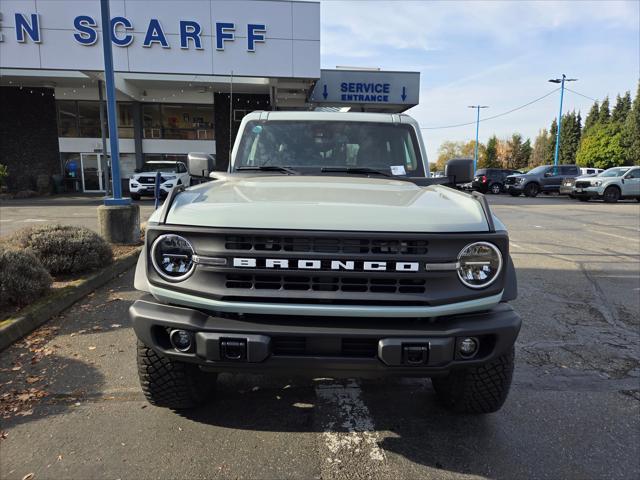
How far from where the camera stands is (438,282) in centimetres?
224

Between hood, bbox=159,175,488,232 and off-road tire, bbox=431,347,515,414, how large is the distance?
0.84 m

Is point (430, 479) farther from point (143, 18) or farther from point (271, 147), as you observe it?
point (143, 18)

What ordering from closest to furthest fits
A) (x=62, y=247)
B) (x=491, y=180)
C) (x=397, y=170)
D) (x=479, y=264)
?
(x=479, y=264)
(x=397, y=170)
(x=62, y=247)
(x=491, y=180)

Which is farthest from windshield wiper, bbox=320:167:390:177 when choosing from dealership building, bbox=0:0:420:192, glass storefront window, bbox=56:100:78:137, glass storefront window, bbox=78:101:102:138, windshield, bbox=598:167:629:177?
glass storefront window, bbox=56:100:78:137

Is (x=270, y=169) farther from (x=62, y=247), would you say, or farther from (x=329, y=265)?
(x=62, y=247)

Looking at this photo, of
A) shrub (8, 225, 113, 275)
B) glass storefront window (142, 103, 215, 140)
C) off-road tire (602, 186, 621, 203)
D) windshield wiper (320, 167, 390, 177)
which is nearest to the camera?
windshield wiper (320, 167, 390, 177)

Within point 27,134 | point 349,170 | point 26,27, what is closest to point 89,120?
point 27,134

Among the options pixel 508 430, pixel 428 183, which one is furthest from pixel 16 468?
pixel 428 183

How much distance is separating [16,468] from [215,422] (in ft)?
3.36

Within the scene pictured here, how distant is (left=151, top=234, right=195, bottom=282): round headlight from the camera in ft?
7.52

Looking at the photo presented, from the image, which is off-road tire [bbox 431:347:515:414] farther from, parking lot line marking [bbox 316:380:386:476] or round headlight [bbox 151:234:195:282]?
round headlight [bbox 151:234:195:282]

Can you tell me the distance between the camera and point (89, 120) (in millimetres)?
24641

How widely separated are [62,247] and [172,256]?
3.99 metres

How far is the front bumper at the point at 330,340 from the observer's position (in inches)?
83.5
